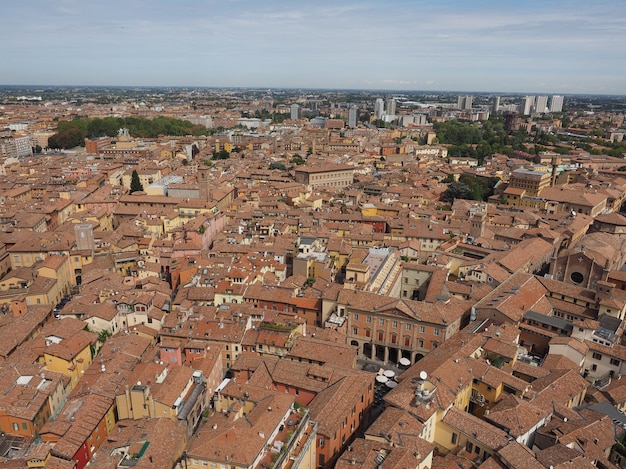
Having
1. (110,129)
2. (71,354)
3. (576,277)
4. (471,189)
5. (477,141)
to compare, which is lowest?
(71,354)

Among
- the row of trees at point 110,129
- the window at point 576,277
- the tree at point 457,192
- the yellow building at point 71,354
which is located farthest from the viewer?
the row of trees at point 110,129

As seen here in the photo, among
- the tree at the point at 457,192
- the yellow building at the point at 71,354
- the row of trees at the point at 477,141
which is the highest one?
the row of trees at the point at 477,141

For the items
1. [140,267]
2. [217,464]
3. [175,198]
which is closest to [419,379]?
[217,464]

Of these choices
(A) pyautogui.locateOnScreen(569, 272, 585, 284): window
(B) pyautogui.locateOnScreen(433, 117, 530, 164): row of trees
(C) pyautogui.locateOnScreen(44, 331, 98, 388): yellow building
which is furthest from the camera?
(B) pyautogui.locateOnScreen(433, 117, 530, 164): row of trees

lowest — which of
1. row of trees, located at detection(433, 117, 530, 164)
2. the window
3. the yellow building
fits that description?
the yellow building

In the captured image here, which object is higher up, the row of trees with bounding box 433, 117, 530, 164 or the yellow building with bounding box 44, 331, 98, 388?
the row of trees with bounding box 433, 117, 530, 164

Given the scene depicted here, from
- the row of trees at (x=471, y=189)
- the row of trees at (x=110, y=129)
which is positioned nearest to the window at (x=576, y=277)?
the row of trees at (x=471, y=189)

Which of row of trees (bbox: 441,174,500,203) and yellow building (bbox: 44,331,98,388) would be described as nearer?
yellow building (bbox: 44,331,98,388)

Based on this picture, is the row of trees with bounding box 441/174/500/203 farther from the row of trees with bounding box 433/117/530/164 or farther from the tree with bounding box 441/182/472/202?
the row of trees with bounding box 433/117/530/164

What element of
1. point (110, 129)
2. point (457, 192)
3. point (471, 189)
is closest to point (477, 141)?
point (471, 189)

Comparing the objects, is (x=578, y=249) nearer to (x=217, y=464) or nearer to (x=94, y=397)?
(x=217, y=464)

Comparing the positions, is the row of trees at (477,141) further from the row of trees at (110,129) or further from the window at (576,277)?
the row of trees at (110,129)

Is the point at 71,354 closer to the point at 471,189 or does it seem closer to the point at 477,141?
the point at 471,189

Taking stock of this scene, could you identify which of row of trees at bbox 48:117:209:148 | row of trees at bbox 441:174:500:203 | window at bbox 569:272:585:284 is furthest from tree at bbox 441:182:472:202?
row of trees at bbox 48:117:209:148
